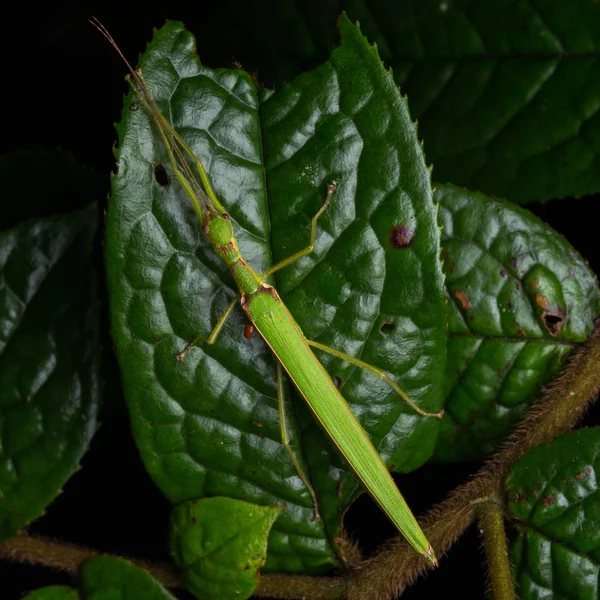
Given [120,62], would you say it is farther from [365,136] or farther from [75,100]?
[365,136]

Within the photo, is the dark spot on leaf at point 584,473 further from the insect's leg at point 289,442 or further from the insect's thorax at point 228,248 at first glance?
the insect's thorax at point 228,248

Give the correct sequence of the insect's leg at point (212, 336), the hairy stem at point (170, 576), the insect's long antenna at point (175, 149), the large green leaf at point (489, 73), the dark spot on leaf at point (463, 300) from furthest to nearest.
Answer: the large green leaf at point (489, 73) → the dark spot on leaf at point (463, 300) → the hairy stem at point (170, 576) → the insect's leg at point (212, 336) → the insect's long antenna at point (175, 149)

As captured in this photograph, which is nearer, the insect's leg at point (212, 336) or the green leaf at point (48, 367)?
the insect's leg at point (212, 336)

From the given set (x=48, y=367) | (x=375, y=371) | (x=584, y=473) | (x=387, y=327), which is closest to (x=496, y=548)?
(x=584, y=473)

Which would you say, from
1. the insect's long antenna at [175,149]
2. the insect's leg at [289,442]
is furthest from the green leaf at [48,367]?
the insect's leg at [289,442]

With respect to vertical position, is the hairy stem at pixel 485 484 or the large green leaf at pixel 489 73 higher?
the large green leaf at pixel 489 73

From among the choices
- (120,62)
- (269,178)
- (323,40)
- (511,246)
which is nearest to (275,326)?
(269,178)

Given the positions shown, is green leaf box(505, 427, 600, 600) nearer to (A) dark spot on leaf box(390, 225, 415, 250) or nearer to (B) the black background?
(B) the black background
